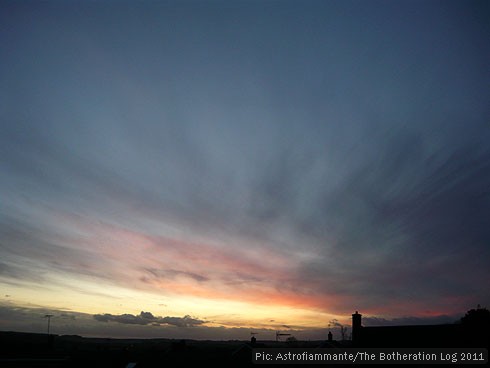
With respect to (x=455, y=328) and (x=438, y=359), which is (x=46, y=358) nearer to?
(x=438, y=359)

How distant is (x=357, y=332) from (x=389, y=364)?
12193 mm

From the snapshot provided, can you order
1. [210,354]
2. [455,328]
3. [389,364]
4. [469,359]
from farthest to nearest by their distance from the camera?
[210,354]
[455,328]
[389,364]
[469,359]

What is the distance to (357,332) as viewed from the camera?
5166cm

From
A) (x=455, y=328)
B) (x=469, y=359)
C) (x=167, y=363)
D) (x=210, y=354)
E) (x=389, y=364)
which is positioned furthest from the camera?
(x=210, y=354)

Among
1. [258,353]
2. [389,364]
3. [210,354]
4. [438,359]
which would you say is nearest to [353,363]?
[389,364]

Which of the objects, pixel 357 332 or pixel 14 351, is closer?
pixel 357 332

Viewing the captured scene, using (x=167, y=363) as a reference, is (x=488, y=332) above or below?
above

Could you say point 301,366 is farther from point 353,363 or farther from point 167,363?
point 167,363

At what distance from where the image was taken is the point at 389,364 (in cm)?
3956

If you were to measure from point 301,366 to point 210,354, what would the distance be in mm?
14493

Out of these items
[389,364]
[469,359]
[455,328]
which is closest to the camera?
[469,359]

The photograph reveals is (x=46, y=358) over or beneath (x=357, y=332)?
beneath

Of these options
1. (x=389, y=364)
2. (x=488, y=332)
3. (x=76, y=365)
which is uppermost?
(x=488, y=332)

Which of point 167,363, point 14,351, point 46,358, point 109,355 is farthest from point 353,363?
point 14,351
